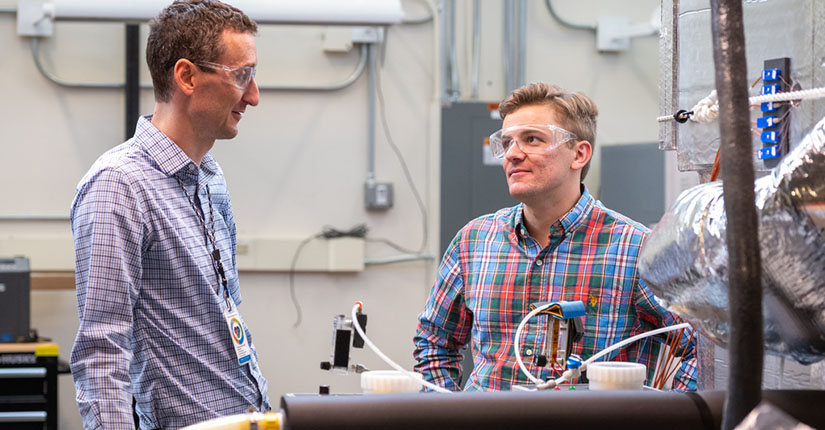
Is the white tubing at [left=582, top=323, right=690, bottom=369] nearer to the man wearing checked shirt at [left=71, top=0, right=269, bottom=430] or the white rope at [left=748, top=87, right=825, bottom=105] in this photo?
the white rope at [left=748, top=87, right=825, bottom=105]

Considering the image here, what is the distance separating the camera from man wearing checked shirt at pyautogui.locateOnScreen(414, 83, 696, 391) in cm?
176

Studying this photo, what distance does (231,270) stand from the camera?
1750 millimetres

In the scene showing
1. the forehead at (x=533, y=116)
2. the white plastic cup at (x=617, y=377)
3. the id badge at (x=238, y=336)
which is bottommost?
the id badge at (x=238, y=336)

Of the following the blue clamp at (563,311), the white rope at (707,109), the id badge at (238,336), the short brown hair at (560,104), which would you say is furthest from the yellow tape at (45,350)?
the white rope at (707,109)

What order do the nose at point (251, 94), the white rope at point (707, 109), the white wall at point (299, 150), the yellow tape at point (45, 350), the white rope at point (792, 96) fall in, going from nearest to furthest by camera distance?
the white rope at point (792, 96) → the white rope at point (707, 109) → the nose at point (251, 94) → the yellow tape at point (45, 350) → the white wall at point (299, 150)

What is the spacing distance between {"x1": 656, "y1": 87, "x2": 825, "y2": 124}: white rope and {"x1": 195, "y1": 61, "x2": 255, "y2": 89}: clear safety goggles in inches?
35.3

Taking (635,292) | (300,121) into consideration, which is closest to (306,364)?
(300,121)

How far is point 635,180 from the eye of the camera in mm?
4355

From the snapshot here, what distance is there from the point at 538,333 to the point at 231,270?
2.12 ft

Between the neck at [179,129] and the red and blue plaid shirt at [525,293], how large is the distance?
2.13ft

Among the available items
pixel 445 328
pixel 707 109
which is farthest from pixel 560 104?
pixel 707 109

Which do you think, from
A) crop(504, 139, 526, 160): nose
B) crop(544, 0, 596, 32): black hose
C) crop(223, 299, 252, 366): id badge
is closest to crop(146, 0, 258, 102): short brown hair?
crop(223, 299, 252, 366): id badge

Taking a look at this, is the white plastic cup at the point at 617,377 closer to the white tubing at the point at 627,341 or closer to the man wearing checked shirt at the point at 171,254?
the white tubing at the point at 627,341

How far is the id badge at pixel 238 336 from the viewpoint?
159cm
